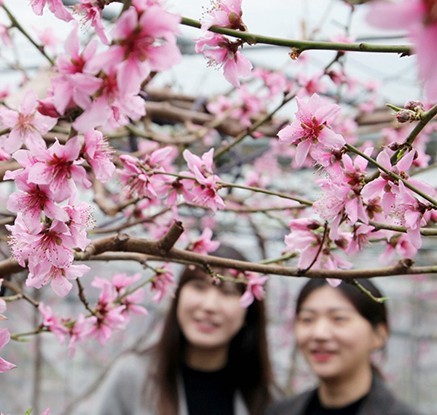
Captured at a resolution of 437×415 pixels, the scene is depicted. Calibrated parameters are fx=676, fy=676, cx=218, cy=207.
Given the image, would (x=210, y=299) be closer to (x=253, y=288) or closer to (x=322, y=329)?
(x=322, y=329)

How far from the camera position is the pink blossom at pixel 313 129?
62 centimetres

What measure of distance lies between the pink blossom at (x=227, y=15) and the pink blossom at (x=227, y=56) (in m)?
0.02

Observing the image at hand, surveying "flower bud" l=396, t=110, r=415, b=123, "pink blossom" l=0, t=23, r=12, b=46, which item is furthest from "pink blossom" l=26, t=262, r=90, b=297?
"pink blossom" l=0, t=23, r=12, b=46

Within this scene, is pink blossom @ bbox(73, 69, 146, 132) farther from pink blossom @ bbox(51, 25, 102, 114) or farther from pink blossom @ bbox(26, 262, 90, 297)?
pink blossom @ bbox(26, 262, 90, 297)

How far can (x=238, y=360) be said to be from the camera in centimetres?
227

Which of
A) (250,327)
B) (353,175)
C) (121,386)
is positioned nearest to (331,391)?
(250,327)

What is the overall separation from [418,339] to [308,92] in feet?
15.4

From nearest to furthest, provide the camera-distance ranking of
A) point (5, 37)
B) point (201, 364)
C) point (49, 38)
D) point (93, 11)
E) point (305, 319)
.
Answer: point (93, 11) < point (5, 37) < point (49, 38) < point (305, 319) < point (201, 364)

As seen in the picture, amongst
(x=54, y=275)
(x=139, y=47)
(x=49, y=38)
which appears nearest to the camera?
(x=139, y=47)

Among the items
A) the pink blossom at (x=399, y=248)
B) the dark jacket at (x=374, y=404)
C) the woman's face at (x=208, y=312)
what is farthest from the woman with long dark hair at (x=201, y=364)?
the pink blossom at (x=399, y=248)

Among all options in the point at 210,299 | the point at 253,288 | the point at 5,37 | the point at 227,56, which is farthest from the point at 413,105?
the point at 210,299

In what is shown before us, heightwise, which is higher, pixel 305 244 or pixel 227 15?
pixel 227 15

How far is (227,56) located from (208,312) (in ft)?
4.80

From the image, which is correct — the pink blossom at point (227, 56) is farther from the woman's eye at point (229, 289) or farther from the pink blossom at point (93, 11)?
the woman's eye at point (229, 289)
